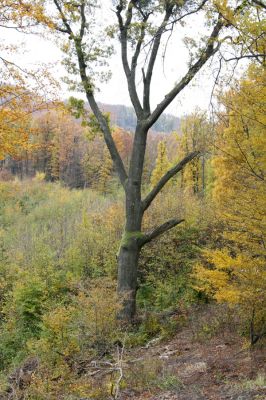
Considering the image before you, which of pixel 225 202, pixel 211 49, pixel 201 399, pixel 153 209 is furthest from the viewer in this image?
pixel 153 209

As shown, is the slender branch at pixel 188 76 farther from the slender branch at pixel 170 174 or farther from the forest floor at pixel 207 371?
the forest floor at pixel 207 371

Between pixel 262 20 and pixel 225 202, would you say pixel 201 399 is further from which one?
pixel 262 20

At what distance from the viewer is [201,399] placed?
474 cm

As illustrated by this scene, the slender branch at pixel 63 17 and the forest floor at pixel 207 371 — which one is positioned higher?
the slender branch at pixel 63 17

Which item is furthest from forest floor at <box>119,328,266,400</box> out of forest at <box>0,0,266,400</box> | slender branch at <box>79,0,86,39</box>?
slender branch at <box>79,0,86,39</box>

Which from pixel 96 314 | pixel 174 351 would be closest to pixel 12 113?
pixel 96 314

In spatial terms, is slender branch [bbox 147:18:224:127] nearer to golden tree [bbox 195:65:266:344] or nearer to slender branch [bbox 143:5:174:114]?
slender branch [bbox 143:5:174:114]

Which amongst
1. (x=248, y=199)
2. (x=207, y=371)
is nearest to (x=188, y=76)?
(x=248, y=199)

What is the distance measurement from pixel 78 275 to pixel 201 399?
31.7 feet

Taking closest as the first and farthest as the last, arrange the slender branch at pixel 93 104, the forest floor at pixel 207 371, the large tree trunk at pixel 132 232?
the forest floor at pixel 207 371 → the large tree trunk at pixel 132 232 → the slender branch at pixel 93 104

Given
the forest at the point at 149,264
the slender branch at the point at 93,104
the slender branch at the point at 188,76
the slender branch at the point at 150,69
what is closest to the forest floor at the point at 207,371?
the forest at the point at 149,264

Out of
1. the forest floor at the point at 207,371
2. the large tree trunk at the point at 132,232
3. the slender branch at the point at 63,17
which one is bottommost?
the forest floor at the point at 207,371

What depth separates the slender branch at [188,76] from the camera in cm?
791

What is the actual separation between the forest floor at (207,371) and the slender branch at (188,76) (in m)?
4.94
